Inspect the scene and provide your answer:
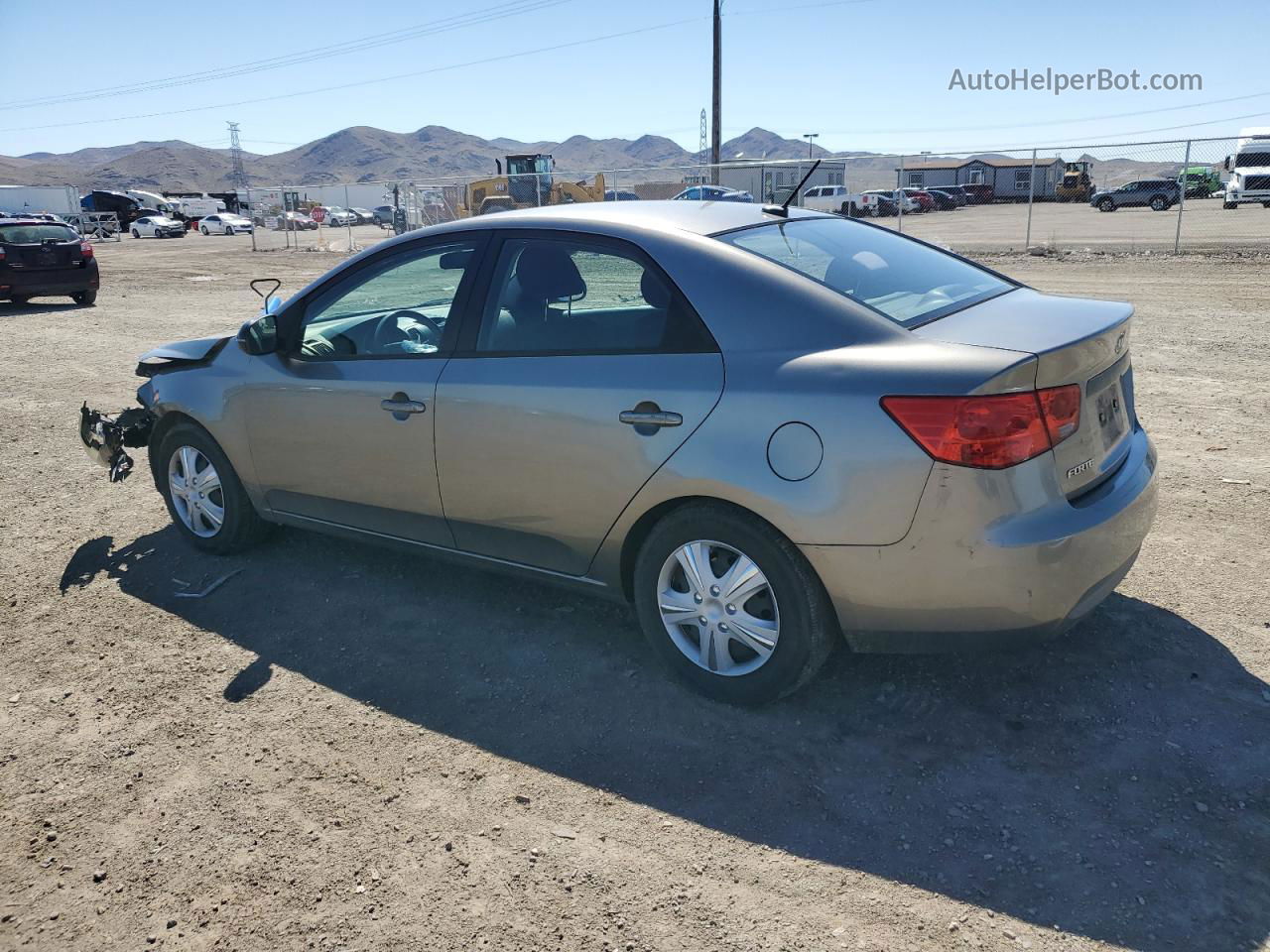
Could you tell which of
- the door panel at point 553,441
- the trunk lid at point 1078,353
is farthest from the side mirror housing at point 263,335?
the trunk lid at point 1078,353

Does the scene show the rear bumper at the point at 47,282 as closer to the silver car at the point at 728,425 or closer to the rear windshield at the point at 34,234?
the rear windshield at the point at 34,234

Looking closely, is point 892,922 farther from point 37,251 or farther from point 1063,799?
Answer: point 37,251

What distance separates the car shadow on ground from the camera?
264 centimetres

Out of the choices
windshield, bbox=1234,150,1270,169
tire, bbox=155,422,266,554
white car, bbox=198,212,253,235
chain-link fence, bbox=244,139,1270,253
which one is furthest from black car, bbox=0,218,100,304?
white car, bbox=198,212,253,235

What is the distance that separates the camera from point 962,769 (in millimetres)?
3105

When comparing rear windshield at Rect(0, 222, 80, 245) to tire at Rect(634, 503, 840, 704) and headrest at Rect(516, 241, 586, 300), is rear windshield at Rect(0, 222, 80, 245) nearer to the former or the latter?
headrest at Rect(516, 241, 586, 300)

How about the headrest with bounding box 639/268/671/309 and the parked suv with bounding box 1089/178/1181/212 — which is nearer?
the headrest with bounding box 639/268/671/309

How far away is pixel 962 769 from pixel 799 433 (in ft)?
3.83

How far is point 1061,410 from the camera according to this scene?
3027mm

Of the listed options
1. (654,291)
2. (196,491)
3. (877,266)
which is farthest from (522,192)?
(654,291)

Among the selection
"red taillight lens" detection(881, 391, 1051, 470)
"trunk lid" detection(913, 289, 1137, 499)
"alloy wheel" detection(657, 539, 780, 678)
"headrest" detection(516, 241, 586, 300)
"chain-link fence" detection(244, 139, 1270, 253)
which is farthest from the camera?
"chain-link fence" detection(244, 139, 1270, 253)

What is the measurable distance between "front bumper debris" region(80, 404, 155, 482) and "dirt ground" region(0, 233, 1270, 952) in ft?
2.59

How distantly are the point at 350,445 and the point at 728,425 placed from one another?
1879 millimetres

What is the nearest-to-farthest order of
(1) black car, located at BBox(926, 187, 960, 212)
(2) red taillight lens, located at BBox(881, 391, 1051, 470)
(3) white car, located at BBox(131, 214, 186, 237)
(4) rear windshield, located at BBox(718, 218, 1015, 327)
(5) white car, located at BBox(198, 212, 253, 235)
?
(2) red taillight lens, located at BBox(881, 391, 1051, 470), (4) rear windshield, located at BBox(718, 218, 1015, 327), (1) black car, located at BBox(926, 187, 960, 212), (3) white car, located at BBox(131, 214, 186, 237), (5) white car, located at BBox(198, 212, 253, 235)
